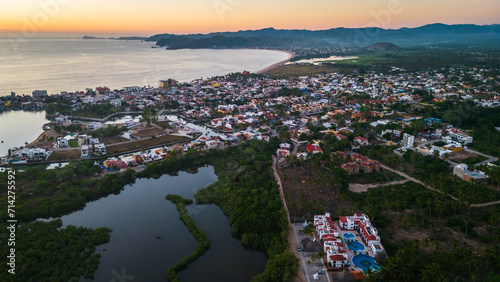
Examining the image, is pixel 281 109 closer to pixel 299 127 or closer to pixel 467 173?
pixel 299 127

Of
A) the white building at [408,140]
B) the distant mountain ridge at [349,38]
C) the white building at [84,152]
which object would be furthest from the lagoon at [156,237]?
the distant mountain ridge at [349,38]

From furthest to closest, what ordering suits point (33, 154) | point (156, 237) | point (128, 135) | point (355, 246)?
point (128, 135) → point (33, 154) → point (156, 237) → point (355, 246)

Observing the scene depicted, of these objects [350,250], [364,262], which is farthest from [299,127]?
[364,262]

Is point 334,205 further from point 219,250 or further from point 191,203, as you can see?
point 191,203

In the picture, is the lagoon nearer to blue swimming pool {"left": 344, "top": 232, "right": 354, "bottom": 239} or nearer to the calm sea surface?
blue swimming pool {"left": 344, "top": 232, "right": 354, "bottom": 239}

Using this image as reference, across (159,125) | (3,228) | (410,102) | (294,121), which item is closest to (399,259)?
(3,228)

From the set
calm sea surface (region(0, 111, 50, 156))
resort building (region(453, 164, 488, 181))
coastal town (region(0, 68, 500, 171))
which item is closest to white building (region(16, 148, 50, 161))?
coastal town (region(0, 68, 500, 171))

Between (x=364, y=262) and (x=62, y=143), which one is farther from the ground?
(x=62, y=143)
